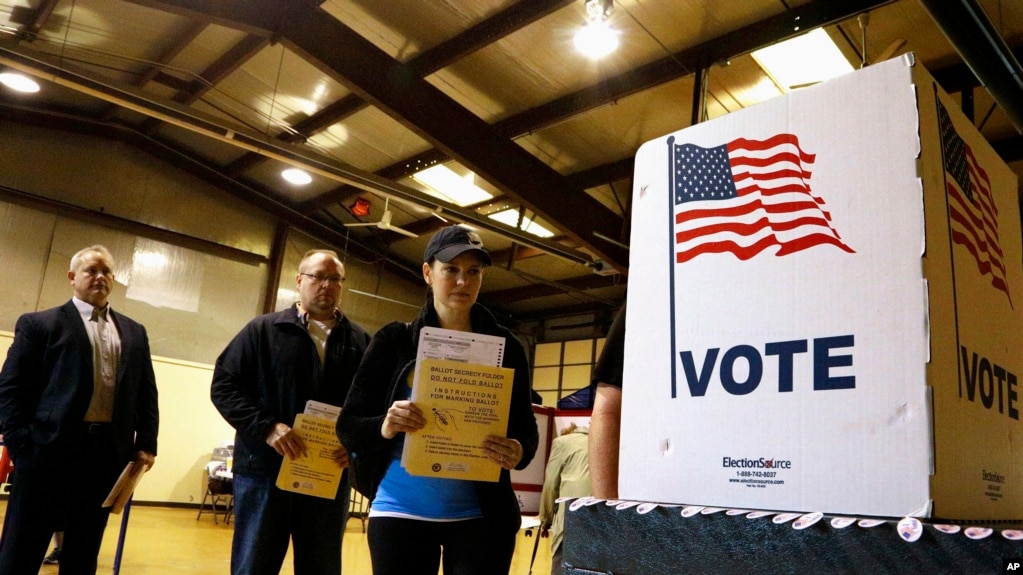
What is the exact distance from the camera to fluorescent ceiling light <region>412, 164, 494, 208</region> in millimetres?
8984

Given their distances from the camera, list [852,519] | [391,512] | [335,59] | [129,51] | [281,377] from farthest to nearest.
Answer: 1. [129,51]
2. [335,59]
3. [281,377]
4. [391,512]
5. [852,519]

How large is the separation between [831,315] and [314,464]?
1.84m

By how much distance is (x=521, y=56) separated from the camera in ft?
21.3

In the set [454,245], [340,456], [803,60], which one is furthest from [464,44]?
[454,245]

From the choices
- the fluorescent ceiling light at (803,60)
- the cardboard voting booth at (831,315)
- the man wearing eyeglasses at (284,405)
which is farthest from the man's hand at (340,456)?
the fluorescent ceiling light at (803,60)

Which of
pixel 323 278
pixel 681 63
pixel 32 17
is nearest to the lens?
pixel 323 278

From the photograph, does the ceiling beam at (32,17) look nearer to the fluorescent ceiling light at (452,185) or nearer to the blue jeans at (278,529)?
the fluorescent ceiling light at (452,185)

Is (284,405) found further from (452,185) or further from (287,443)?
(452,185)

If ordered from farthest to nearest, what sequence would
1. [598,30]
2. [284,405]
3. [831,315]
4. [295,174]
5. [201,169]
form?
[201,169] → [295,174] → [598,30] → [284,405] → [831,315]

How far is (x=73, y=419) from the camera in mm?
2523

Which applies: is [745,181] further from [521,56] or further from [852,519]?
[521,56]

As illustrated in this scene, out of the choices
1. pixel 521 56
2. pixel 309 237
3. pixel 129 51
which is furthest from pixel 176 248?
pixel 521 56

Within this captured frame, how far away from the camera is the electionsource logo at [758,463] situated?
67cm

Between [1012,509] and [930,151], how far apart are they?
0.38 meters
